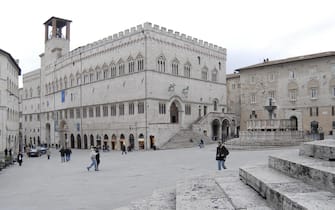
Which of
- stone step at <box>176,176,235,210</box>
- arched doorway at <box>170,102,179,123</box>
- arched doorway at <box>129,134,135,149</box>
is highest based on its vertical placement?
arched doorway at <box>170,102,179,123</box>

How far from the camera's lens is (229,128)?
166 ft

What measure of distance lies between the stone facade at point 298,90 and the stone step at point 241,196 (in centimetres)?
3895

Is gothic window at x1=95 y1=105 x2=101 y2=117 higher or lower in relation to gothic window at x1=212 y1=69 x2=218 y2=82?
lower

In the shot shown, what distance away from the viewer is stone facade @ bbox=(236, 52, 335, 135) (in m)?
45.0

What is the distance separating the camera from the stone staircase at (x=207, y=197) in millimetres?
5160

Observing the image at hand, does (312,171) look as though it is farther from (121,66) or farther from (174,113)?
(121,66)

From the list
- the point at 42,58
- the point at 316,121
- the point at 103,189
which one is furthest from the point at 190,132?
the point at 42,58

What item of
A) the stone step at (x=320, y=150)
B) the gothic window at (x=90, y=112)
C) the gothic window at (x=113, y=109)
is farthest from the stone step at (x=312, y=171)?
the gothic window at (x=90, y=112)

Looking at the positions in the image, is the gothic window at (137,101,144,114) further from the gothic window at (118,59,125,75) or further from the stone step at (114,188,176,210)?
the stone step at (114,188,176,210)

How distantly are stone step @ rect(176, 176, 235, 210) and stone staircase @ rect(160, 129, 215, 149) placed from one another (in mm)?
32825

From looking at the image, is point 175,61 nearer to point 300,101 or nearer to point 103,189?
point 300,101

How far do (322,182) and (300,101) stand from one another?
4645 cm

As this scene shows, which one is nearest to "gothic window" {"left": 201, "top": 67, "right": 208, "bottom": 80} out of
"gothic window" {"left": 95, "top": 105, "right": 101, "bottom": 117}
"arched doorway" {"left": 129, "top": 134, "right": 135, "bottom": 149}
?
"arched doorway" {"left": 129, "top": 134, "right": 135, "bottom": 149}

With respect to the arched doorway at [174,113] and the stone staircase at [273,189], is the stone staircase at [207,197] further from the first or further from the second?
the arched doorway at [174,113]
